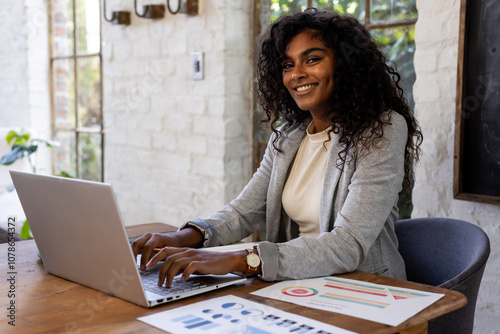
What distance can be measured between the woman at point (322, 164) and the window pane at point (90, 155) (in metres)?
2.27

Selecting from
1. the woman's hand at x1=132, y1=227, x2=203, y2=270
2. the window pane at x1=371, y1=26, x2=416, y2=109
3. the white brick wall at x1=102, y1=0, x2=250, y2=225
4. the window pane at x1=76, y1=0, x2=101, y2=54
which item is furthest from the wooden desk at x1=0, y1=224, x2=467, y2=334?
the window pane at x1=76, y1=0, x2=101, y2=54

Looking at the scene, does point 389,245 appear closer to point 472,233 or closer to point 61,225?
point 472,233

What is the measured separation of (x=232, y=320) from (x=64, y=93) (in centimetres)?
367

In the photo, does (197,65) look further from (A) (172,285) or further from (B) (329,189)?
(A) (172,285)

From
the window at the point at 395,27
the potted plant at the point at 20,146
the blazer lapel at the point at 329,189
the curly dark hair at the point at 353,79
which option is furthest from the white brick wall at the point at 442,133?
the potted plant at the point at 20,146

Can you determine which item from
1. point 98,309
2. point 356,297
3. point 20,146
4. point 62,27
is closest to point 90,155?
point 20,146

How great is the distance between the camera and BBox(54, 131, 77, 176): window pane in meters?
4.30

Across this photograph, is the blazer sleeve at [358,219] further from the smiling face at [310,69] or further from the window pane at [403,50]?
the window pane at [403,50]

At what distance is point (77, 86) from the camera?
4.21 metres

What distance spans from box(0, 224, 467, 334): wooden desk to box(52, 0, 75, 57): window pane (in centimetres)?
323

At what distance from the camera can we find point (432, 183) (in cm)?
209

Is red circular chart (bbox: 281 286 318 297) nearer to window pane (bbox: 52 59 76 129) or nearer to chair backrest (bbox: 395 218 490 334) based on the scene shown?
chair backrest (bbox: 395 218 490 334)

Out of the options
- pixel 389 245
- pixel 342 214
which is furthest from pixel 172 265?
pixel 389 245

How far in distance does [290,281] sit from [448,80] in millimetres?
1059
